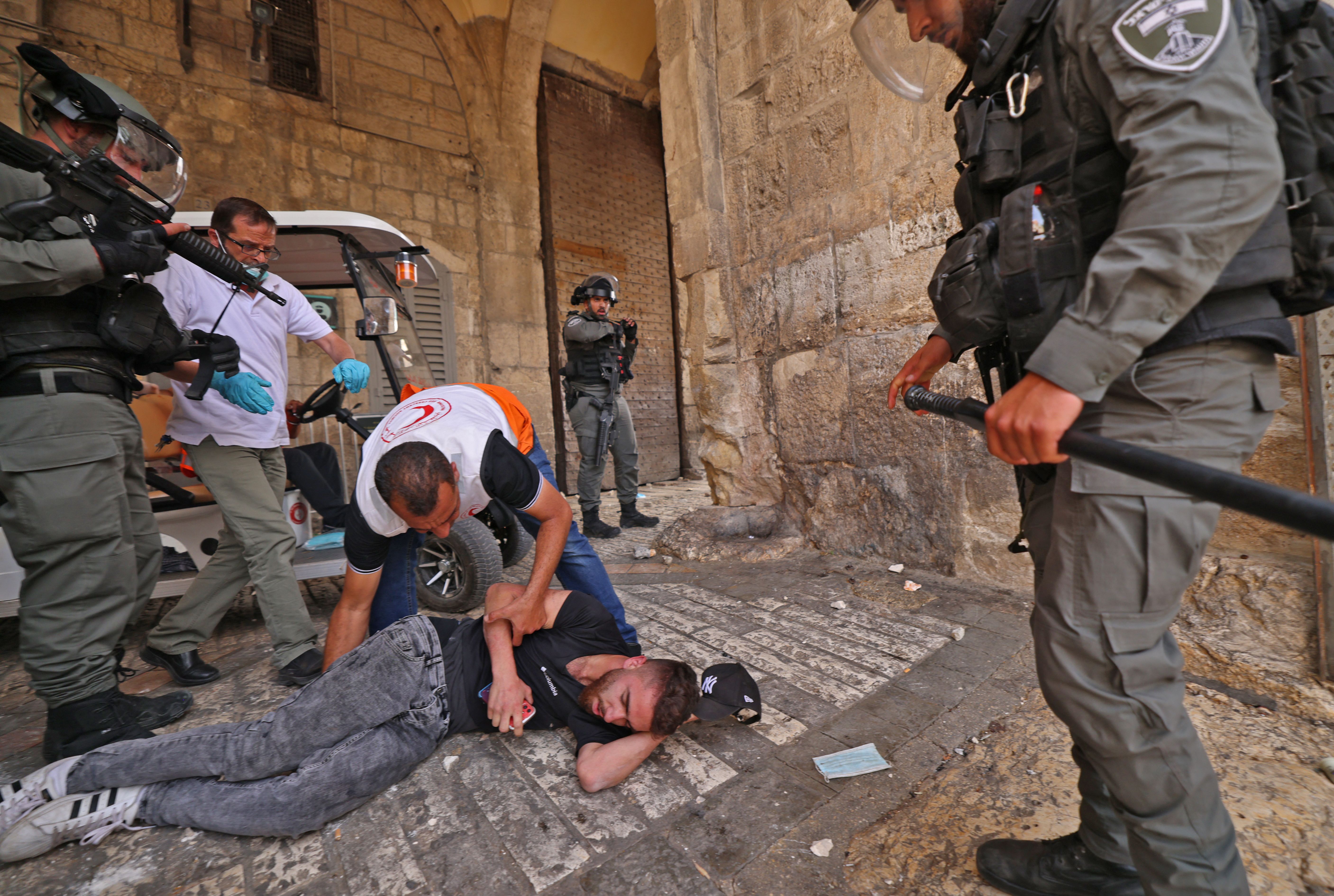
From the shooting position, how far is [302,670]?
2455 mm

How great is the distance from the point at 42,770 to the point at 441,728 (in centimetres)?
102

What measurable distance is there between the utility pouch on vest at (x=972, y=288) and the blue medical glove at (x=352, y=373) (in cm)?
267

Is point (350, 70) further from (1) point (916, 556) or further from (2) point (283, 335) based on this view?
(1) point (916, 556)

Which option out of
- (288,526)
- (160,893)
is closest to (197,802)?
(160,893)

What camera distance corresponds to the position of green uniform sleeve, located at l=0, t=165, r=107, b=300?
169 cm

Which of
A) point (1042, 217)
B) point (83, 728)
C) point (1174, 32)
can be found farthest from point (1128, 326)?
point (83, 728)

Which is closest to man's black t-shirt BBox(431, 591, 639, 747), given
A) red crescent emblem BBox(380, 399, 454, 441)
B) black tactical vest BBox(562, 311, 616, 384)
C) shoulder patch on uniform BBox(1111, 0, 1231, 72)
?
red crescent emblem BBox(380, 399, 454, 441)

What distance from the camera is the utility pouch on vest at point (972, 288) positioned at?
46.3 inches

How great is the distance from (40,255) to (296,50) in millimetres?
6268

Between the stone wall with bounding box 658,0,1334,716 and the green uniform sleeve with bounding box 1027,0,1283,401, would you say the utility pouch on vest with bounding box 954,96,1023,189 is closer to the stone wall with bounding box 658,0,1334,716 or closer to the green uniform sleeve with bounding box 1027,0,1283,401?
the green uniform sleeve with bounding box 1027,0,1283,401

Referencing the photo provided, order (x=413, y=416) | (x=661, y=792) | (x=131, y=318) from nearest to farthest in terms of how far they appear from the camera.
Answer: (x=661, y=792)
(x=131, y=318)
(x=413, y=416)

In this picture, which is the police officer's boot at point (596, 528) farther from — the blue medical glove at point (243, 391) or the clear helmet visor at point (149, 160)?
the clear helmet visor at point (149, 160)

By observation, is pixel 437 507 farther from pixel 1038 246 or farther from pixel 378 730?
pixel 1038 246

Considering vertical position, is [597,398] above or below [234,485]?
above
